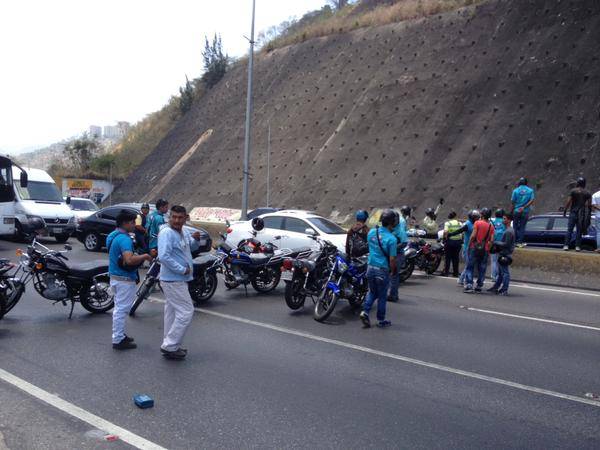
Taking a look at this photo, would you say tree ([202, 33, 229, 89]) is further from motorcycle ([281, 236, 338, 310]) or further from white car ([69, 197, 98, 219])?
motorcycle ([281, 236, 338, 310])

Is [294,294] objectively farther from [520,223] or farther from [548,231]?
[548,231]

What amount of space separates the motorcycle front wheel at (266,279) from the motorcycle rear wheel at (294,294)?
175cm

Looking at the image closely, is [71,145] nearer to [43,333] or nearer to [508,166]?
[508,166]

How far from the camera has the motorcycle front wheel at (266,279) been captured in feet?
38.1

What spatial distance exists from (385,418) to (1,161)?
16992 mm

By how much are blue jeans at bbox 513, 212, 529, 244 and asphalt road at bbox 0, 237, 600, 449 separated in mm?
6109

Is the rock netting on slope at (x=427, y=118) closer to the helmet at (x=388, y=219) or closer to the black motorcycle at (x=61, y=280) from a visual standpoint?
the helmet at (x=388, y=219)

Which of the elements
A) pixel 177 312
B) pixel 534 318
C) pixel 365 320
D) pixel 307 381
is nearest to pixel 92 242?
pixel 365 320

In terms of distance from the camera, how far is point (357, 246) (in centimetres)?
1095

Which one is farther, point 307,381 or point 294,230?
point 294,230

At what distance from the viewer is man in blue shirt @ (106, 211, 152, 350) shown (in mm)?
7129

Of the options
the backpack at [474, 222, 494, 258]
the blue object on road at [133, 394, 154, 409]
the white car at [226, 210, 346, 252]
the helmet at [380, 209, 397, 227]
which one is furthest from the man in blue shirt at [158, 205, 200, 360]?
the backpack at [474, 222, 494, 258]

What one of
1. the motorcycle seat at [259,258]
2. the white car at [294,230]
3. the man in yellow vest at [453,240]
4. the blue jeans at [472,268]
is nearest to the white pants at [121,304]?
the motorcycle seat at [259,258]

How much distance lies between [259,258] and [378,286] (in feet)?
11.0
